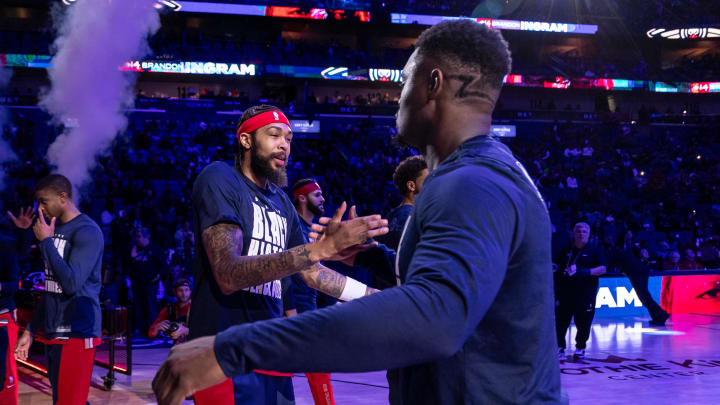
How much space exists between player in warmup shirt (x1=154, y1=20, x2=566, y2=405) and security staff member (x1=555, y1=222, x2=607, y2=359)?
8242 millimetres

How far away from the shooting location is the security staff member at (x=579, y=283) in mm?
9492

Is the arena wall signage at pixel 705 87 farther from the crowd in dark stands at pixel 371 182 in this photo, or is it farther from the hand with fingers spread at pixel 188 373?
the hand with fingers spread at pixel 188 373

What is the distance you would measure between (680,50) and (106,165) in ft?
124

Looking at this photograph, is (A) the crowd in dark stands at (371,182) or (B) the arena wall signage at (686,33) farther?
(B) the arena wall signage at (686,33)

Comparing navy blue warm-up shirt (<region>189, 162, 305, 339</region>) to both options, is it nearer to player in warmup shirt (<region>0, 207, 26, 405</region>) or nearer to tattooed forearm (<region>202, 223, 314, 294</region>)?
tattooed forearm (<region>202, 223, 314, 294</region>)

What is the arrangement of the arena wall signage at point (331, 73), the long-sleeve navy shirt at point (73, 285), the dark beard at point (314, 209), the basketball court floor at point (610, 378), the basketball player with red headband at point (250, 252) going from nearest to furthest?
the basketball player with red headband at point (250, 252)
the long-sleeve navy shirt at point (73, 285)
the dark beard at point (314, 209)
the basketball court floor at point (610, 378)
the arena wall signage at point (331, 73)

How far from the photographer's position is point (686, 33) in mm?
41500

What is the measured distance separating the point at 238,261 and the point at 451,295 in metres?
1.90

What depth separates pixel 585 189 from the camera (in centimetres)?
2692

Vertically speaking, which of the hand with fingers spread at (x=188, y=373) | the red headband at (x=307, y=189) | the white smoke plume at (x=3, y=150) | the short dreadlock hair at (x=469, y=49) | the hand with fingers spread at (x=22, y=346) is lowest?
the hand with fingers spread at (x=22, y=346)

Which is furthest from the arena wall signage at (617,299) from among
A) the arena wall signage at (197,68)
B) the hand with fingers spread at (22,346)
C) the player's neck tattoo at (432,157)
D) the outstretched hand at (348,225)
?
the arena wall signage at (197,68)

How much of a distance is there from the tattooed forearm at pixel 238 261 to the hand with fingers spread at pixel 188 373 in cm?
146

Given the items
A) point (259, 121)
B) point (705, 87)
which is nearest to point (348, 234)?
point (259, 121)

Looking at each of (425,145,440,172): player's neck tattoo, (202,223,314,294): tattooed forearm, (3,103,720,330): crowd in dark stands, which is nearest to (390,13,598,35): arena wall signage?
(3,103,720,330): crowd in dark stands
